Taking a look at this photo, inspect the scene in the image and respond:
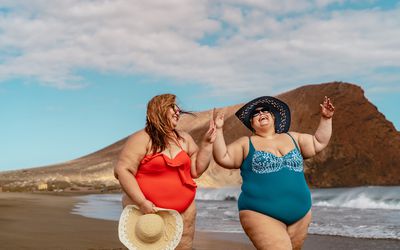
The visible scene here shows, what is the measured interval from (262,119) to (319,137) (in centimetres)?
48

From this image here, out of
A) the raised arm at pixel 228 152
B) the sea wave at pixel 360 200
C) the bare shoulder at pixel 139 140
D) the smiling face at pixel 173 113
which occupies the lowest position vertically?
the sea wave at pixel 360 200

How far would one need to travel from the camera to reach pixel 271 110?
4.96 meters

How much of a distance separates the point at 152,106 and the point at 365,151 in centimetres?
4936

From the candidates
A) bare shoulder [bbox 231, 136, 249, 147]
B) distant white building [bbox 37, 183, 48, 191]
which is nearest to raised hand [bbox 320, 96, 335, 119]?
bare shoulder [bbox 231, 136, 249, 147]

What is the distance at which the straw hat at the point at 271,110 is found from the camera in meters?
4.93

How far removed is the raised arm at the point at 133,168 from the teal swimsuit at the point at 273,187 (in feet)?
2.71

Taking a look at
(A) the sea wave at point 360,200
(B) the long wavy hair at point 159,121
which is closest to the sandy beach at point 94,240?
(B) the long wavy hair at point 159,121

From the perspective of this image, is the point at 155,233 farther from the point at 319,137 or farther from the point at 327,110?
the point at 327,110

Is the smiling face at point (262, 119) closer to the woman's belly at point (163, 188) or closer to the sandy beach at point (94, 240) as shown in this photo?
the woman's belly at point (163, 188)

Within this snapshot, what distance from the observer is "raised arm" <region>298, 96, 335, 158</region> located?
4.90 metres

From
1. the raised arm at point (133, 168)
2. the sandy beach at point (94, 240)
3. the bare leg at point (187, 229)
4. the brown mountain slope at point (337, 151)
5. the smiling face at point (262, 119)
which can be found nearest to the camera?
the raised arm at point (133, 168)

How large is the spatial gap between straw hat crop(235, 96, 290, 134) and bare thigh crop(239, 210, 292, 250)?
0.75 meters

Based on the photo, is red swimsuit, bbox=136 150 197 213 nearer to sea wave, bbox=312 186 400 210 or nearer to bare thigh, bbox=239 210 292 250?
bare thigh, bbox=239 210 292 250

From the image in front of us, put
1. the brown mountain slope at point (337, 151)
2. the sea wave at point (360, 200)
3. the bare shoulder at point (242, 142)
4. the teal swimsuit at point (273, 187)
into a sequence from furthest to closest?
1. the brown mountain slope at point (337, 151)
2. the sea wave at point (360, 200)
3. the bare shoulder at point (242, 142)
4. the teal swimsuit at point (273, 187)
